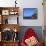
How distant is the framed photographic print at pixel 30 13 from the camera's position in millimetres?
5633

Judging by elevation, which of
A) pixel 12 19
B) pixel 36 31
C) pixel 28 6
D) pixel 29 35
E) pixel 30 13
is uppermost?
pixel 28 6

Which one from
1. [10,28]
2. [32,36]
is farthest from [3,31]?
[32,36]

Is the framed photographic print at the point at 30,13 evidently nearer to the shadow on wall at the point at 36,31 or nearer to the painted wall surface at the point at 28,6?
the painted wall surface at the point at 28,6

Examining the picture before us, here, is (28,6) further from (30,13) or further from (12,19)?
(12,19)

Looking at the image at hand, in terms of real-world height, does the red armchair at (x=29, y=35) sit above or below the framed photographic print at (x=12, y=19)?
below

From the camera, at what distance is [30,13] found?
18.5ft

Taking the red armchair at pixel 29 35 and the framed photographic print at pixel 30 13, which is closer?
the red armchair at pixel 29 35

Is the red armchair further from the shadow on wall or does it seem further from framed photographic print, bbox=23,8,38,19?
framed photographic print, bbox=23,8,38,19

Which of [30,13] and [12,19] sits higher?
[30,13]

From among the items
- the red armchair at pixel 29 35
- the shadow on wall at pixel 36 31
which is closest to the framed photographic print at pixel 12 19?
the shadow on wall at pixel 36 31

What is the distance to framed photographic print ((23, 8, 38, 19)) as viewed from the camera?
18.5 feet

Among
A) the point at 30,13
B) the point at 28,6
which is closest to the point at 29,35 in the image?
the point at 30,13

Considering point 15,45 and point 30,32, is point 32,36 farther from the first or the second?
point 15,45

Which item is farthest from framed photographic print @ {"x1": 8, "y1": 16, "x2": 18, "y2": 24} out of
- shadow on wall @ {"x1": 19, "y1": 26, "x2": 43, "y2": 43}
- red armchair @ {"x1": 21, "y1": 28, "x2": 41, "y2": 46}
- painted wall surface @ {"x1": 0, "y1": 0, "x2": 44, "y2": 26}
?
red armchair @ {"x1": 21, "y1": 28, "x2": 41, "y2": 46}
